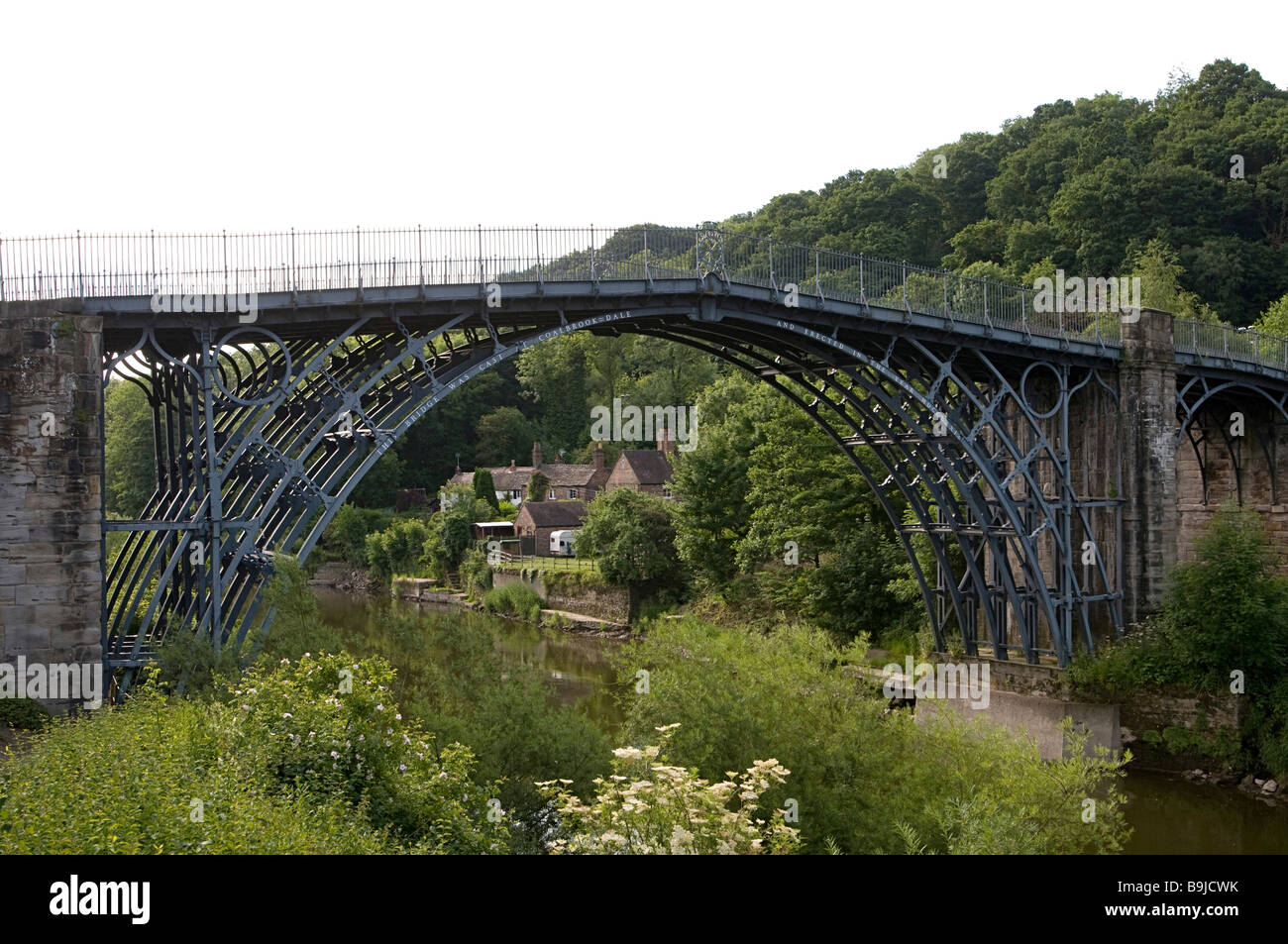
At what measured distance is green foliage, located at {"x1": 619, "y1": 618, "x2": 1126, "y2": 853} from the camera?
1491 centimetres

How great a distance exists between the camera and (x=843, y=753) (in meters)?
15.6

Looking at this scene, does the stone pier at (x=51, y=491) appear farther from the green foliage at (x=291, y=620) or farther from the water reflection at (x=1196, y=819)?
the water reflection at (x=1196, y=819)

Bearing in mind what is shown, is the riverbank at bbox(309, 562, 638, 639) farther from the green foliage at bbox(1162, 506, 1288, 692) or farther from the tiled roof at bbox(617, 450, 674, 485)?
the green foliage at bbox(1162, 506, 1288, 692)

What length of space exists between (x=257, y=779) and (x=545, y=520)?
1978 inches

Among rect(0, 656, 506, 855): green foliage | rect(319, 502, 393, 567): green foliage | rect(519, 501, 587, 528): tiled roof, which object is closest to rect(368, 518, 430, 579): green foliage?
rect(319, 502, 393, 567): green foliage

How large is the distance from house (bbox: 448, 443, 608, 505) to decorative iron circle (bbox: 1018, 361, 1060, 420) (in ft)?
130

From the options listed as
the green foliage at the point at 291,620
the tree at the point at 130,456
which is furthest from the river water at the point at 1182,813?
the tree at the point at 130,456

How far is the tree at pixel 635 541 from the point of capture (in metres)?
45.1

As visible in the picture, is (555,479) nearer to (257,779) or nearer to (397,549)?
(397,549)

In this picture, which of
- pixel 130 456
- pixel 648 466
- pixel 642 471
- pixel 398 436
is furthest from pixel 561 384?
pixel 398 436

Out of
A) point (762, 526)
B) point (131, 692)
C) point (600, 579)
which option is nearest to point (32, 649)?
point (131, 692)
